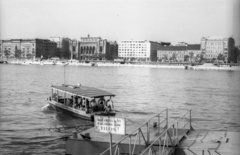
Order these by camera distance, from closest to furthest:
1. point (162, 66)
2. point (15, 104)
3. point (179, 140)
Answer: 1. point (179, 140)
2. point (15, 104)
3. point (162, 66)

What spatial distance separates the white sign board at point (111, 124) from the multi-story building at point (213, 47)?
181093 mm

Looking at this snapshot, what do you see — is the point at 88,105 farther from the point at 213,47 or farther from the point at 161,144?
the point at 213,47

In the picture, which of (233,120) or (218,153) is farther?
(233,120)

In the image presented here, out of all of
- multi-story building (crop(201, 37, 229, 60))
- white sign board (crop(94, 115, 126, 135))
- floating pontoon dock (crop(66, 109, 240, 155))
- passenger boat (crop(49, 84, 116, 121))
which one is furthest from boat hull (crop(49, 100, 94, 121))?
multi-story building (crop(201, 37, 229, 60))

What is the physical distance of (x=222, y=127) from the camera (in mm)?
26859

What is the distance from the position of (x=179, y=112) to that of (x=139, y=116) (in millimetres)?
5491

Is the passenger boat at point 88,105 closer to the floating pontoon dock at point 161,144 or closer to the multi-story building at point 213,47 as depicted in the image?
the floating pontoon dock at point 161,144

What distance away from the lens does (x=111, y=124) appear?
26.9 ft

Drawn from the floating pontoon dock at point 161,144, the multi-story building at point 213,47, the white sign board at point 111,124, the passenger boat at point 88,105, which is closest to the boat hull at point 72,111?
the passenger boat at point 88,105

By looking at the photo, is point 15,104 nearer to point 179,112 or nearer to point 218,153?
point 179,112

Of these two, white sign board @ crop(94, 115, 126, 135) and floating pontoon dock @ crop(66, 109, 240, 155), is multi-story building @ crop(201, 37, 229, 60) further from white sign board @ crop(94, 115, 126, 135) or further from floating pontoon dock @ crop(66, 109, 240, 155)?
white sign board @ crop(94, 115, 126, 135)

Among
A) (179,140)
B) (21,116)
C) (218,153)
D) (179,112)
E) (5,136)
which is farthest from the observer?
(179,112)

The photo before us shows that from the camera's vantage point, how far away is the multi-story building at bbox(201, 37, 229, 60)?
18262 cm

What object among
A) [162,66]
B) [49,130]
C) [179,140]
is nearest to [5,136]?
[49,130]
